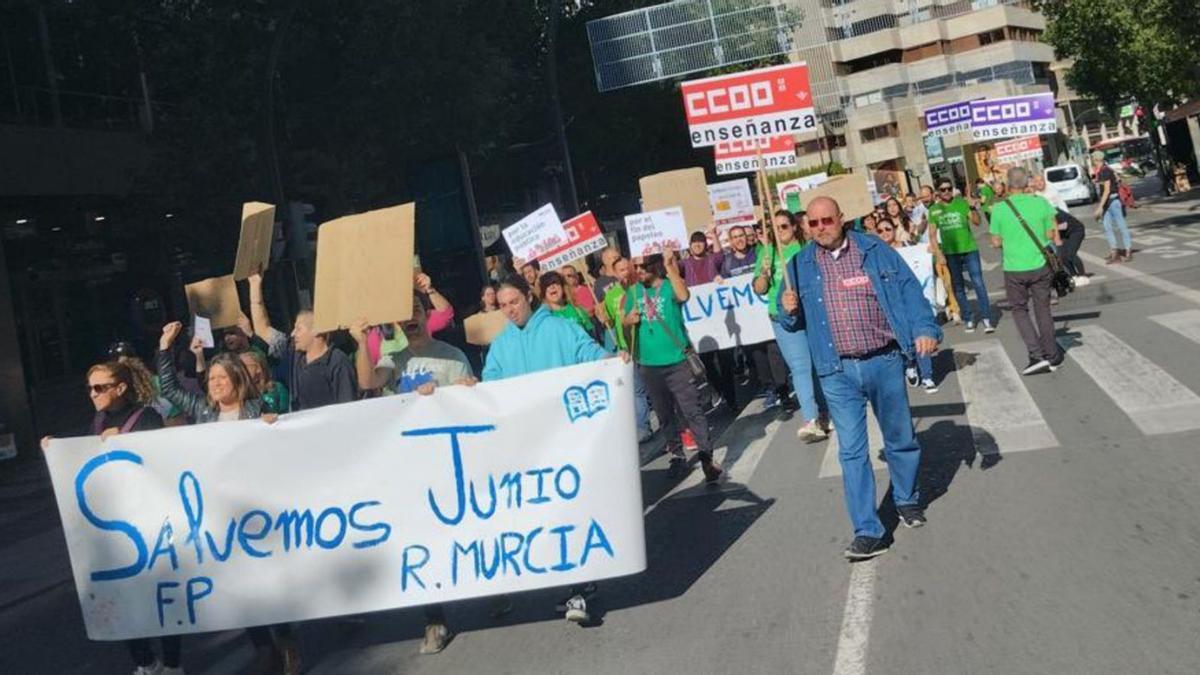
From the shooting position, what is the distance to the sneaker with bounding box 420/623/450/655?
20.3 ft

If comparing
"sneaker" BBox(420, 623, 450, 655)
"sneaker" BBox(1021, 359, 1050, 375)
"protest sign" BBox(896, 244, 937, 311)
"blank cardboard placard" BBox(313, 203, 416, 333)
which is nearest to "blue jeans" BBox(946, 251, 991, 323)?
"protest sign" BBox(896, 244, 937, 311)

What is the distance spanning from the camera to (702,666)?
5.19m

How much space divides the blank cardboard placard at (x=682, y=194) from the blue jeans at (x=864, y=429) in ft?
35.4

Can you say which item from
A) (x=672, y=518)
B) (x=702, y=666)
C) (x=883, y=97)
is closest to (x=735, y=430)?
(x=672, y=518)

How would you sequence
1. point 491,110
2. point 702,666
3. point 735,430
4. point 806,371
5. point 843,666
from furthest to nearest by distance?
point 491,110
point 735,430
point 806,371
point 702,666
point 843,666

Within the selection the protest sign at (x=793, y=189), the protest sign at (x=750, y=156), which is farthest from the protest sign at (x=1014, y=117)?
the protest sign at (x=750, y=156)

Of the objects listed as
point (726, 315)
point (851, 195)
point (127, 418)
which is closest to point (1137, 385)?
point (851, 195)

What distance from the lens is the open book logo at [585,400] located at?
20.0 ft

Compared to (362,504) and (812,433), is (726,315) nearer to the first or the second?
(812,433)

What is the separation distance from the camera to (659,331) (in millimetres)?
9516

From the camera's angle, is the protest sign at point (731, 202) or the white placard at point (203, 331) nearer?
the white placard at point (203, 331)

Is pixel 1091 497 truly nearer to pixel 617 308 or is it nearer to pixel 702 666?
pixel 702 666

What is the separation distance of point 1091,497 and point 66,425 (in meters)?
17.6

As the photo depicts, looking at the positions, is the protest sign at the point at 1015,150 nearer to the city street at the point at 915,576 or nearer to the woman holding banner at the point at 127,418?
the city street at the point at 915,576
